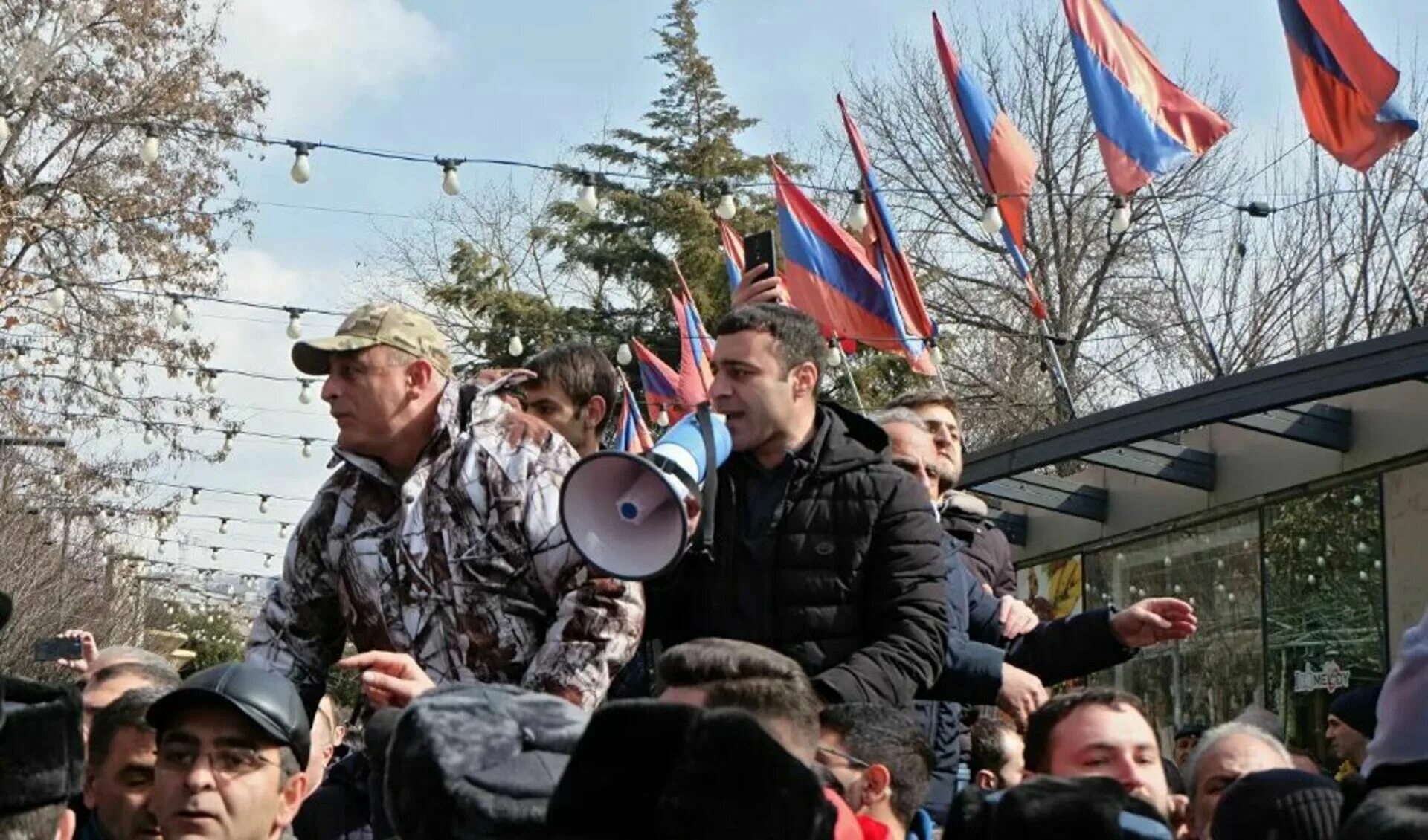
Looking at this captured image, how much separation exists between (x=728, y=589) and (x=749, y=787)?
3.20m

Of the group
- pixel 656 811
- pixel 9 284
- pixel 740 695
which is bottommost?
pixel 656 811

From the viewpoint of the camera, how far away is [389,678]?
4.38 metres

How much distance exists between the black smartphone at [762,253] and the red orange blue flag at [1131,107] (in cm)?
1089

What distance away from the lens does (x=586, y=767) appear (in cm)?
213

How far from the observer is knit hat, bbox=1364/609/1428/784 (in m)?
2.99

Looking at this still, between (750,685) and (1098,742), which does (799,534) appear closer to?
(1098,742)

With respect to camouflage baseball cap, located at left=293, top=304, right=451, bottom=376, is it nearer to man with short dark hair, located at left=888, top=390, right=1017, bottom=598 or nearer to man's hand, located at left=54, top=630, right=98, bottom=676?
man with short dark hair, located at left=888, top=390, right=1017, bottom=598

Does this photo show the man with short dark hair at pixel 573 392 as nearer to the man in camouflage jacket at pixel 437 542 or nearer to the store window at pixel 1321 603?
the man in camouflage jacket at pixel 437 542

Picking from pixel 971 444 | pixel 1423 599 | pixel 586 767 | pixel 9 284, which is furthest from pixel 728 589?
pixel 971 444

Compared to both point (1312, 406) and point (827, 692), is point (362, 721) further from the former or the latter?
point (1312, 406)

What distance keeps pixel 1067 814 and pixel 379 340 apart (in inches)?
116

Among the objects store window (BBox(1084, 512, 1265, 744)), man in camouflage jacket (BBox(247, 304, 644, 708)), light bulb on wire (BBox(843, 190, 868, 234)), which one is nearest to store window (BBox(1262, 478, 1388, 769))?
store window (BBox(1084, 512, 1265, 744))

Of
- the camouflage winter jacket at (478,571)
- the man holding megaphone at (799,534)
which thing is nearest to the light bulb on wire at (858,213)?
the man holding megaphone at (799,534)

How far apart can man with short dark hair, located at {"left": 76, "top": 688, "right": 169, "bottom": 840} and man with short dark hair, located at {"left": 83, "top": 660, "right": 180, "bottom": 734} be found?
82cm
